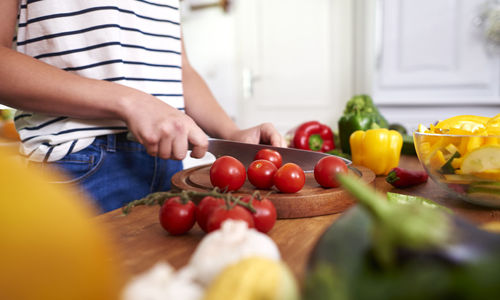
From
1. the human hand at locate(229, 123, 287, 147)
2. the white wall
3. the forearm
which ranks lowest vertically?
the human hand at locate(229, 123, 287, 147)

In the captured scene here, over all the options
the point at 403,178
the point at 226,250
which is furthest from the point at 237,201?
the point at 403,178

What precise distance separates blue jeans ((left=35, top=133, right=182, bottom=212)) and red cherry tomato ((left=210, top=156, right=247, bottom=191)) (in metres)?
0.33

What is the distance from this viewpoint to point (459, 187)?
2.47ft

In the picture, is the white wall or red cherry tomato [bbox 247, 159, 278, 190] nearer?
red cherry tomato [bbox 247, 159, 278, 190]

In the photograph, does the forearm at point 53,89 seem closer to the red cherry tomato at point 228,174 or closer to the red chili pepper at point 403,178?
the red cherry tomato at point 228,174

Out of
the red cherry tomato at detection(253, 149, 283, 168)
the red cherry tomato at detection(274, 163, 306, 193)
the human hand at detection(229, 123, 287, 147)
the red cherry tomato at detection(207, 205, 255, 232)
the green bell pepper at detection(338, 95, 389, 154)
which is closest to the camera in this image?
the red cherry tomato at detection(207, 205, 255, 232)

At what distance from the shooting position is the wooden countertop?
1.75ft

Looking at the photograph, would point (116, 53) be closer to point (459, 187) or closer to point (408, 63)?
point (459, 187)

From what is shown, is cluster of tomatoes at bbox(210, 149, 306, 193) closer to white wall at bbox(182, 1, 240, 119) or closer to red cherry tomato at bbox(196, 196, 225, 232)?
red cherry tomato at bbox(196, 196, 225, 232)

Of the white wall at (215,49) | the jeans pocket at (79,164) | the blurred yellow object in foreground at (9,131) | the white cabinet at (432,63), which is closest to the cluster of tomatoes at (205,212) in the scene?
the jeans pocket at (79,164)

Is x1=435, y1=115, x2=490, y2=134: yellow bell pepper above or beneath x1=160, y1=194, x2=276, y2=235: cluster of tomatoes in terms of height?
above

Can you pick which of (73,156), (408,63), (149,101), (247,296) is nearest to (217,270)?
(247,296)

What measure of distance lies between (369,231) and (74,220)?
22 centimetres

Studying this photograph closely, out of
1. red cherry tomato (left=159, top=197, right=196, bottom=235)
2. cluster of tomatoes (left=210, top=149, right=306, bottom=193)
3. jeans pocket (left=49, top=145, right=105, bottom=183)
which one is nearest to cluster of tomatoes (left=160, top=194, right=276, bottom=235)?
red cherry tomato (left=159, top=197, right=196, bottom=235)
